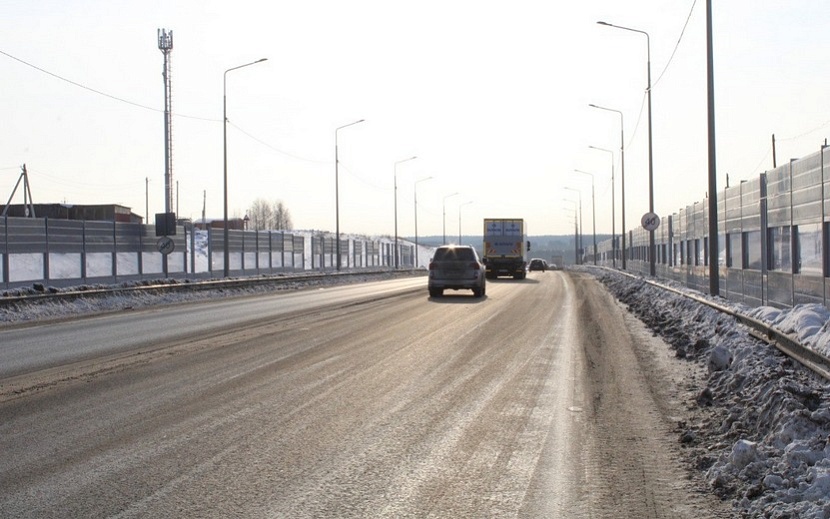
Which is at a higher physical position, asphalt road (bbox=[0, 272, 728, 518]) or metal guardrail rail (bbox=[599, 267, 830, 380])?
metal guardrail rail (bbox=[599, 267, 830, 380])

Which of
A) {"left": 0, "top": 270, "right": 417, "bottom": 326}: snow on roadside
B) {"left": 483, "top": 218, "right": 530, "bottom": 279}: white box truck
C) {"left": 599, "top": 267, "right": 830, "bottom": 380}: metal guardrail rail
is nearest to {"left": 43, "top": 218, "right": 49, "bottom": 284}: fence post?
{"left": 0, "top": 270, "right": 417, "bottom": 326}: snow on roadside

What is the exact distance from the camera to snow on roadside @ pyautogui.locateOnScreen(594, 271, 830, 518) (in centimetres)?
529

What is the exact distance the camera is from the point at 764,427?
23.0 ft

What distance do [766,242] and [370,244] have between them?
76713 mm

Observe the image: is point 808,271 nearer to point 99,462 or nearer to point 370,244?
point 99,462

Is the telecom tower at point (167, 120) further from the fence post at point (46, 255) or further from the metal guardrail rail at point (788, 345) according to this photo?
the metal guardrail rail at point (788, 345)

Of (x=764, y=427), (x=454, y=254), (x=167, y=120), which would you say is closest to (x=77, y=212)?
(x=167, y=120)

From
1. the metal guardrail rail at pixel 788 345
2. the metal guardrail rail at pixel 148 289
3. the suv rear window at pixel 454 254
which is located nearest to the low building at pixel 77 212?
the metal guardrail rail at pixel 148 289

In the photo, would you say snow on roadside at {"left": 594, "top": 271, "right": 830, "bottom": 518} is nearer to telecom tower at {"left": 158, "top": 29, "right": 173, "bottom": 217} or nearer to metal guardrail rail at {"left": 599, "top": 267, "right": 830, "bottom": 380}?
metal guardrail rail at {"left": 599, "top": 267, "right": 830, "bottom": 380}

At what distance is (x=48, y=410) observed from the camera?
8.48m

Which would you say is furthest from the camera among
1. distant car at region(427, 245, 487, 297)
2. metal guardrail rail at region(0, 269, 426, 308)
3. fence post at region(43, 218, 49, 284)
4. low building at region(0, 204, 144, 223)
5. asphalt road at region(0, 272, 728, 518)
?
low building at region(0, 204, 144, 223)

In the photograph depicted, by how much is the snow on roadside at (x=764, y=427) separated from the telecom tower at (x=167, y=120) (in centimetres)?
4283

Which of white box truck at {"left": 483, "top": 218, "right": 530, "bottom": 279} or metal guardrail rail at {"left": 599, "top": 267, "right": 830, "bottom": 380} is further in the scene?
white box truck at {"left": 483, "top": 218, "right": 530, "bottom": 279}

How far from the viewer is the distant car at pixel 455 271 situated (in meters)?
30.7
